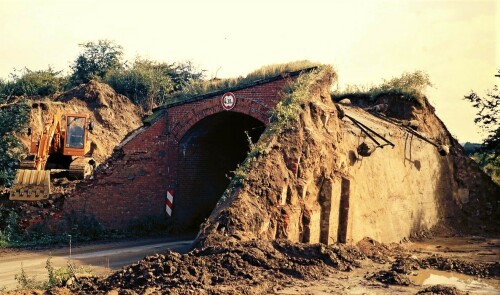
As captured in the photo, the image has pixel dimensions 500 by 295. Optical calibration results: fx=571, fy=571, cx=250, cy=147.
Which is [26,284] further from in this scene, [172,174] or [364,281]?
[172,174]

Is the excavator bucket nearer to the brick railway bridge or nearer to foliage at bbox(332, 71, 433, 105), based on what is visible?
the brick railway bridge

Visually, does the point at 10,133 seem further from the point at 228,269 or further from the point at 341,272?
the point at 341,272

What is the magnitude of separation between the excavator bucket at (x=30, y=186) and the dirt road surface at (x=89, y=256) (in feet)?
6.51

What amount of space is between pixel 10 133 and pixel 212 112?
927cm

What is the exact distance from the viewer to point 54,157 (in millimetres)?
21344

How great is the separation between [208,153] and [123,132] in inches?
415

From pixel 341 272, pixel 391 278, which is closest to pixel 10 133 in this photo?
pixel 341 272

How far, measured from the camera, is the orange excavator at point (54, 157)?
16.9 meters

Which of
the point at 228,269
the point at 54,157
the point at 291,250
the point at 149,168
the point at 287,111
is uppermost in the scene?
the point at 287,111

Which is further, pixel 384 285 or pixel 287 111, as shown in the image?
pixel 287 111

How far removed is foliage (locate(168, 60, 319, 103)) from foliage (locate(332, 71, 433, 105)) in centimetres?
761

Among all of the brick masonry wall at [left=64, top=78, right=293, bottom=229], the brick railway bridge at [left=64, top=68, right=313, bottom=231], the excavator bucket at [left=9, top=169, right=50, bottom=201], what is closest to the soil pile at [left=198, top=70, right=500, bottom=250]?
the brick masonry wall at [left=64, top=78, right=293, bottom=229]

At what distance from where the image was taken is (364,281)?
9859mm

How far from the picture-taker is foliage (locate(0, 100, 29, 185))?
21.0 metres
